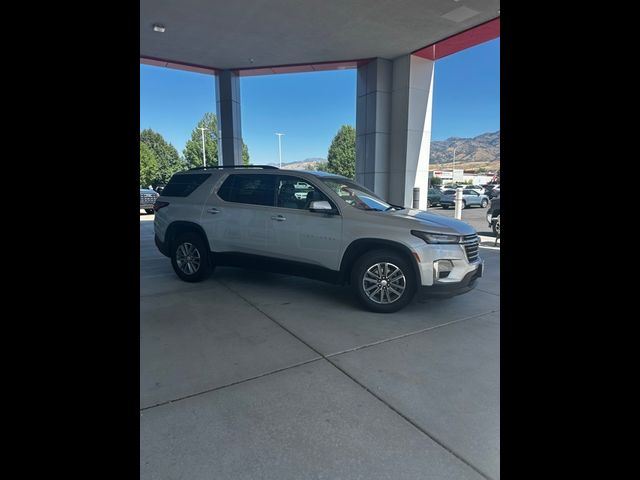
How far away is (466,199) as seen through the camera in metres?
29.5

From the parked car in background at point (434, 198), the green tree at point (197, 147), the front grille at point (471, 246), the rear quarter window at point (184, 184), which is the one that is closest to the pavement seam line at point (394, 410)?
the front grille at point (471, 246)

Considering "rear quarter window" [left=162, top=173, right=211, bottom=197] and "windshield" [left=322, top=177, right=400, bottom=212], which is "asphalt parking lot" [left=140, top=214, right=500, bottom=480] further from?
"rear quarter window" [left=162, top=173, right=211, bottom=197]

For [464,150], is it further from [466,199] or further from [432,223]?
[432,223]

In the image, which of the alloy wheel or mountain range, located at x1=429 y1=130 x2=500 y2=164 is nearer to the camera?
the alloy wheel

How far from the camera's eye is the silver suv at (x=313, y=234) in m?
4.75

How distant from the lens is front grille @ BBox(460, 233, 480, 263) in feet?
15.8

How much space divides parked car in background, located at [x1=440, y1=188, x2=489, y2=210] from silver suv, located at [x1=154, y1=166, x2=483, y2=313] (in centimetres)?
2472

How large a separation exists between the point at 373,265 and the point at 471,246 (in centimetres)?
124

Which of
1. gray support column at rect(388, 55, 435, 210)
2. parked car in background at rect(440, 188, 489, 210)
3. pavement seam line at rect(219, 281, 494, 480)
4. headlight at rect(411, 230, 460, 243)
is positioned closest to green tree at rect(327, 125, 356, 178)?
parked car in background at rect(440, 188, 489, 210)

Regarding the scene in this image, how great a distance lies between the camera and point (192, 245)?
632 cm
